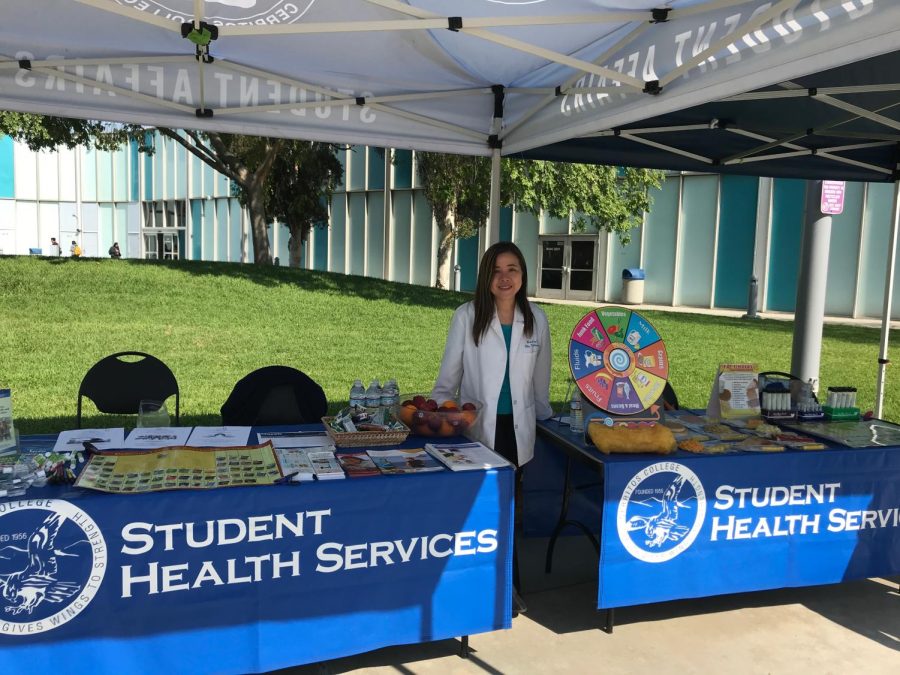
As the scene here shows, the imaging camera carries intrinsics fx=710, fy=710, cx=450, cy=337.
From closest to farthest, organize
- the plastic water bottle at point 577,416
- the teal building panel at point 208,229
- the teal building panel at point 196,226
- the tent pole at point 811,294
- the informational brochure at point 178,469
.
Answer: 1. the informational brochure at point 178,469
2. the plastic water bottle at point 577,416
3. the tent pole at point 811,294
4. the teal building panel at point 208,229
5. the teal building panel at point 196,226

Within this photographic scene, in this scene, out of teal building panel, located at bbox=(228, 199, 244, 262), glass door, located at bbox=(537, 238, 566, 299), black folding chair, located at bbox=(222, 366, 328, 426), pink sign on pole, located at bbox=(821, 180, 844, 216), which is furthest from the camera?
teal building panel, located at bbox=(228, 199, 244, 262)

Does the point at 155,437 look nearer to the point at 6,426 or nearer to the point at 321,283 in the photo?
the point at 6,426

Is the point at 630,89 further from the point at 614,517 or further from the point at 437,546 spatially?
the point at 437,546

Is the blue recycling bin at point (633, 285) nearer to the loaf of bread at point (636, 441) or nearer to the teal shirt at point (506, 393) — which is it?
the teal shirt at point (506, 393)

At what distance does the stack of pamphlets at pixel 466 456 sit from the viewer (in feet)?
8.61

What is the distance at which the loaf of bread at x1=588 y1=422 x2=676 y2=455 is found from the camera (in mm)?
2889

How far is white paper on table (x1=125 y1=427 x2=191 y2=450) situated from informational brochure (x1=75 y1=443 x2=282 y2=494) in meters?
0.10

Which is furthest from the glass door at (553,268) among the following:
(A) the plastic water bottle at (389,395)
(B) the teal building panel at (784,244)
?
(A) the plastic water bottle at (389,395)

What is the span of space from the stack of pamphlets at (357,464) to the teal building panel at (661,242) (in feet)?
50.3

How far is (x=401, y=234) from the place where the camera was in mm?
21969

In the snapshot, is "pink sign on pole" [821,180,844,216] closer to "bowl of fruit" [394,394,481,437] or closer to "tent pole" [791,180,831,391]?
"tent pole" [791,180,831,391]

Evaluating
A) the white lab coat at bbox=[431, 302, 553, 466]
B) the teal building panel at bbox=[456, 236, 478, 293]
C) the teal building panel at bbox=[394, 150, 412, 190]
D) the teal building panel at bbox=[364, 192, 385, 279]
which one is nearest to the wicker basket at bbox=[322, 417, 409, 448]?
the white lab coat at bbox=[431, 302, 553, 466]

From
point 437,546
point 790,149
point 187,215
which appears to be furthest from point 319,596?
point 187,215

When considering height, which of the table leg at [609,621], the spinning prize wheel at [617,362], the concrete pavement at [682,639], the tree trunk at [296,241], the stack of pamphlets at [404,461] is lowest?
the concrete pavement at [682,639]
